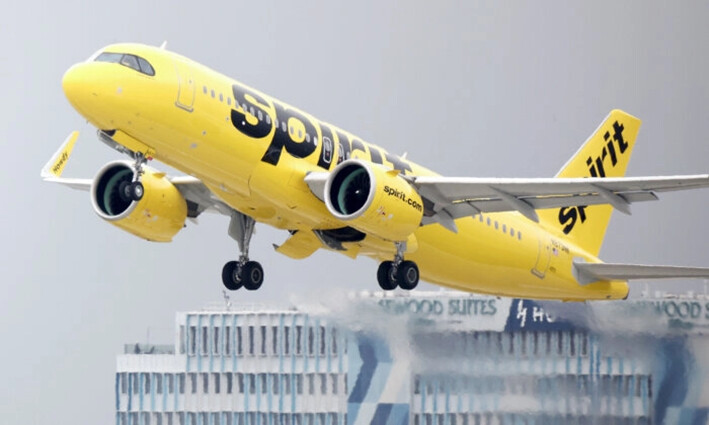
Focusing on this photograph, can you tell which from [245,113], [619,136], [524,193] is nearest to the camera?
[245,113]

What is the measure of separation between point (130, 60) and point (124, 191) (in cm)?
360

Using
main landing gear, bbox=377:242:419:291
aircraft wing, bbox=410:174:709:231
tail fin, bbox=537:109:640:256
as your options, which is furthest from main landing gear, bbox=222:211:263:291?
tail fin, bbox=537:109:640:256

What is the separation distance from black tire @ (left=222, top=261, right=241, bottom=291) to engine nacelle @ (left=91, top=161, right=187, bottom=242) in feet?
5.82

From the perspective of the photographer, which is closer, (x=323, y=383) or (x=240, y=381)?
(x=323, y=383)

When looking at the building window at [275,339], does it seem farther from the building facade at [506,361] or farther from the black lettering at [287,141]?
the black lettering at [287,141]

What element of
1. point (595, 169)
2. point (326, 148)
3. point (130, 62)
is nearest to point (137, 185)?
point (130, 62)

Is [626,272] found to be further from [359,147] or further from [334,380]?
[334,380]

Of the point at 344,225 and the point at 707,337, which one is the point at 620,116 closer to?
the point at 707,337

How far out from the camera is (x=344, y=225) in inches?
1559

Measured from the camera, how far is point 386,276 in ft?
132

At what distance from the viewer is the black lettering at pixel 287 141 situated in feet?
122

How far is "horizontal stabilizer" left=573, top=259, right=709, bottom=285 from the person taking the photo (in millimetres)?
42406

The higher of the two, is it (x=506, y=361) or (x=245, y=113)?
(x=245, y=113)

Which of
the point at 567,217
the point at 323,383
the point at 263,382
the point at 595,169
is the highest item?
the point at 595,169
